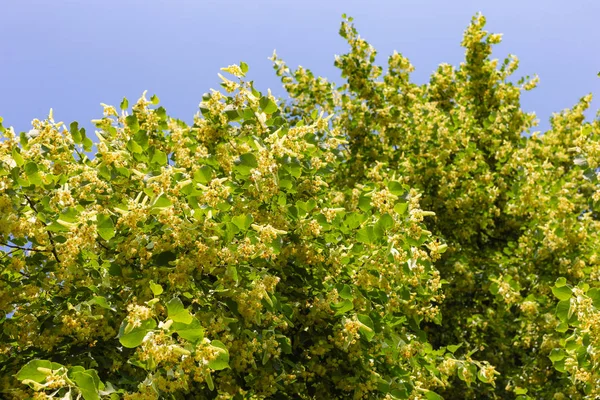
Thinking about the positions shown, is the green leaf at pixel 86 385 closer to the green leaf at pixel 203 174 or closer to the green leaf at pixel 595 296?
the green leaf at pixel 203 174

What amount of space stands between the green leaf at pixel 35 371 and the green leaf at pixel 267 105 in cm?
288

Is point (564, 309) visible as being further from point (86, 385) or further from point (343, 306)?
point (86, 385)

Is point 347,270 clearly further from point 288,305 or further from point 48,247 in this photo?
point 48,247

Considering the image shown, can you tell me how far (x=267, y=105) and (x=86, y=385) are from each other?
294cm

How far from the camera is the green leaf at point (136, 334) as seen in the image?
115 inches

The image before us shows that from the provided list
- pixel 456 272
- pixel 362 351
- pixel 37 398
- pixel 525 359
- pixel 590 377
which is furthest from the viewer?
pixel 456 272

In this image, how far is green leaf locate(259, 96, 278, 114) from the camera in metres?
4.97

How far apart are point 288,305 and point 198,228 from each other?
3.53 ft

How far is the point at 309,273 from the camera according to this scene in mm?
5012

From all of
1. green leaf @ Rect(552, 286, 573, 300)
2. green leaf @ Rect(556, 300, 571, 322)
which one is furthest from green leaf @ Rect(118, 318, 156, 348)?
green leaf @ Rect(556, 300, 571, 322)

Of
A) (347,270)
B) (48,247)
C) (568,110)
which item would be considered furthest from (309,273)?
(568,110)

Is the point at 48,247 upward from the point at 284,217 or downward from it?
downward

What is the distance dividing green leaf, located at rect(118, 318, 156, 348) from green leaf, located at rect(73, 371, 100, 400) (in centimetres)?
25

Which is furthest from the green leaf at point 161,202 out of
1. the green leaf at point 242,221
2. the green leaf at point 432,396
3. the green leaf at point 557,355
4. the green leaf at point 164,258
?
the green leaf at point 557,355
